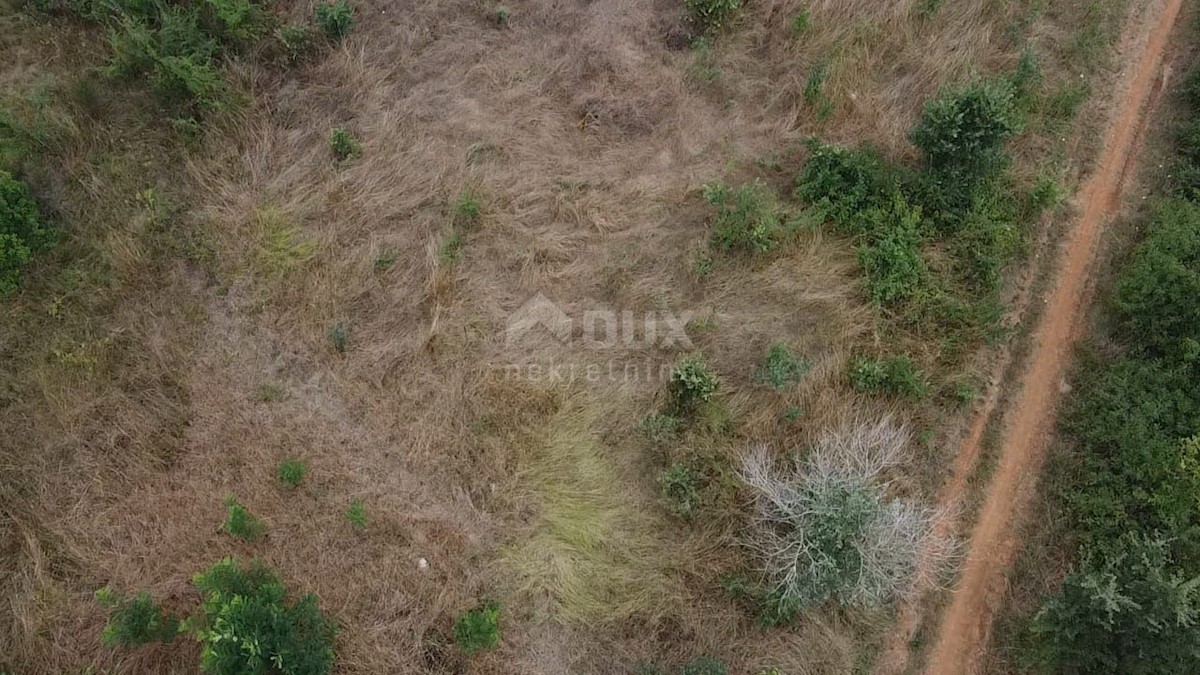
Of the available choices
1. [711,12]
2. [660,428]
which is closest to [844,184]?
[711,12]

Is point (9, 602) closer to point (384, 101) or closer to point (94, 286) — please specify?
point (94, 286)

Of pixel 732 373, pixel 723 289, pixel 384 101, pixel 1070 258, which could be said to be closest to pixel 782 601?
pixel 732 373

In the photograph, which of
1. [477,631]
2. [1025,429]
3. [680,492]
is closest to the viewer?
[477,631]

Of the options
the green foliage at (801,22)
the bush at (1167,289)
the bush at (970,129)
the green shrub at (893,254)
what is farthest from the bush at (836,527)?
the green foliage at (801,22)

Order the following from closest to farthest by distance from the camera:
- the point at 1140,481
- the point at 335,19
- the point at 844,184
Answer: the point at 1140,481, the point at 844,184, the point at 335,19

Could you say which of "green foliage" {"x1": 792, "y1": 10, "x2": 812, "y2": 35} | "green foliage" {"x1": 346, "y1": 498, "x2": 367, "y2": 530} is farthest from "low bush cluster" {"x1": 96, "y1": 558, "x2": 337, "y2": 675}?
"green foliage" {"x1": 792, "y1": 10, "x2": 812, "y2": 35}

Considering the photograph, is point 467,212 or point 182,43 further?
point 182,43

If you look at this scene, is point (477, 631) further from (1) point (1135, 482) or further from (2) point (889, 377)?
(1) point (1135, 482)
